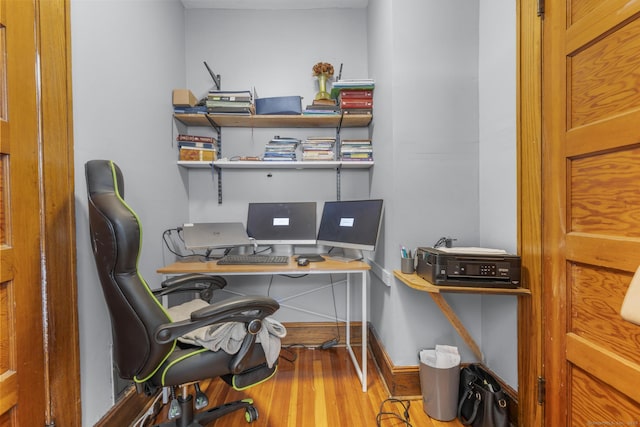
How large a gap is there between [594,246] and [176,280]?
1931mm

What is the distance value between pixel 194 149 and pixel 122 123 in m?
0.64

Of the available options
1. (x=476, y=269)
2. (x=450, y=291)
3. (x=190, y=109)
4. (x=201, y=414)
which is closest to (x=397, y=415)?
(x=450, y=291)

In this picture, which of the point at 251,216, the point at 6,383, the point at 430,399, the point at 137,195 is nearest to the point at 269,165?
the point at 251,216

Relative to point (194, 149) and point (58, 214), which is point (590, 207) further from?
point (194, 149)

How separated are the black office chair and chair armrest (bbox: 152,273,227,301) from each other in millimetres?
416

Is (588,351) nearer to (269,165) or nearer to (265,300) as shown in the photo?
(265,300)

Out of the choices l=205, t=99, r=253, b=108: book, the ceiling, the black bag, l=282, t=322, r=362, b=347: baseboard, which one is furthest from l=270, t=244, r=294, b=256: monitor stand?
the ceiling

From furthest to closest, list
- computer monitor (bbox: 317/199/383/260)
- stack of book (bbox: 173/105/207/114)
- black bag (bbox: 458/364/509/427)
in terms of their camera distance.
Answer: stack of book (bbox: 173/105/207/114) → computer monitor (bbox: 317/199/383/260) → black bag (bbox: 458/364/509/427)

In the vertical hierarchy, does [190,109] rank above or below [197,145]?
above

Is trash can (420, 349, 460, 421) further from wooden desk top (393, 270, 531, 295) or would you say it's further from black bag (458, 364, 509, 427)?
wooden desk top (393, 270, 531, 295)

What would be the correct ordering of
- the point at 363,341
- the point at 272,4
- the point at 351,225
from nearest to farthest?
the point at 363,341
the point at 351,225
the point at 272,4

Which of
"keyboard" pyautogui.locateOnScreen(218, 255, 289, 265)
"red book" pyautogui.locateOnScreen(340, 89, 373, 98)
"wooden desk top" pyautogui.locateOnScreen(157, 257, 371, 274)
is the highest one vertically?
"red book" pyautogui.locateOnScreen(340, 89, 373, 98)

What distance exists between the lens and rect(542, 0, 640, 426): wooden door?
925 mm

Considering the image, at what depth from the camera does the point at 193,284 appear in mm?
1592
